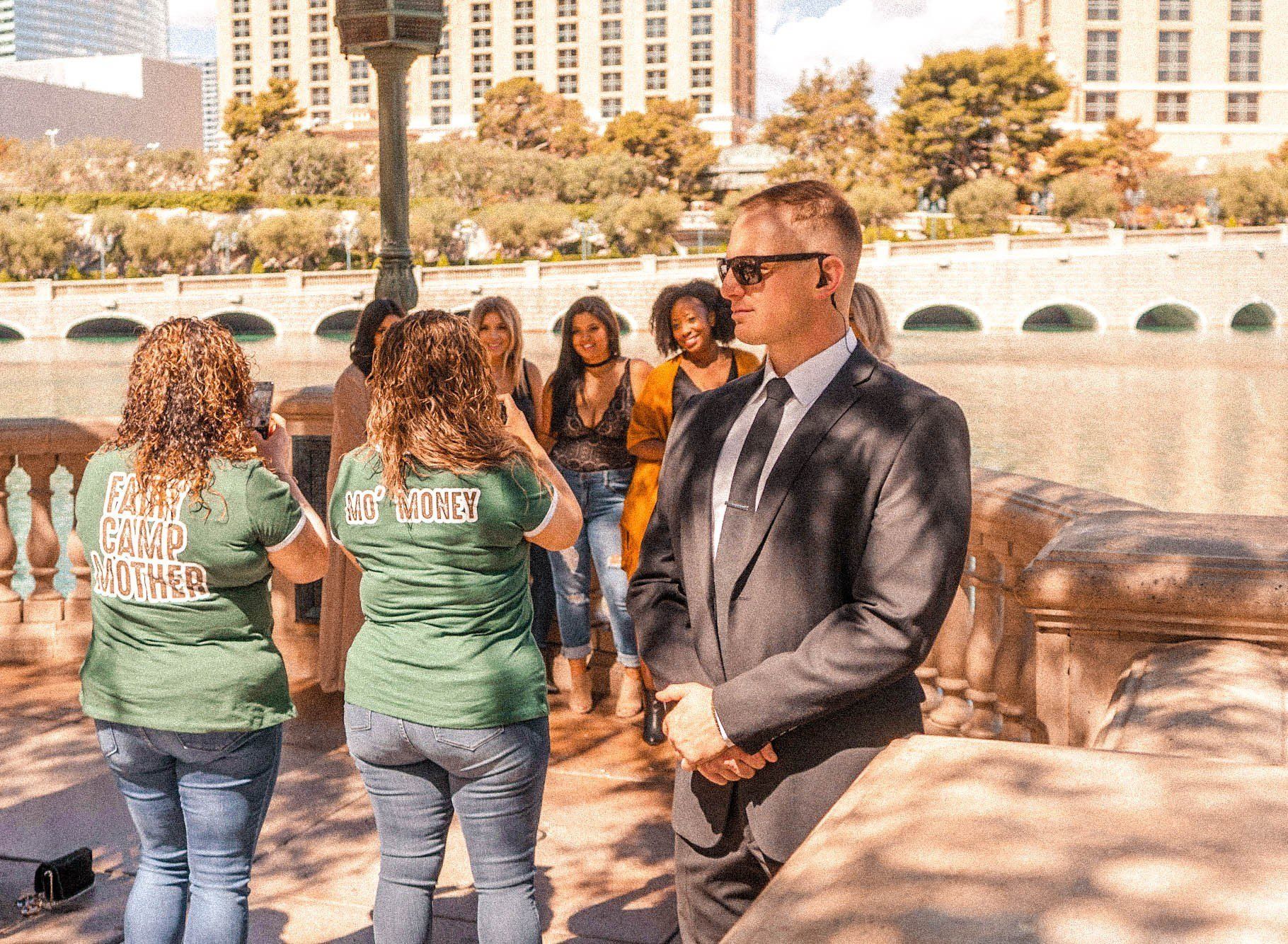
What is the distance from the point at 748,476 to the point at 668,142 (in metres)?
75.2

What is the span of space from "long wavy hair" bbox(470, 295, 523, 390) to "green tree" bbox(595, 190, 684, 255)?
6098 cm

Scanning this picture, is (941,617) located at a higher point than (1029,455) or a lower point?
higher

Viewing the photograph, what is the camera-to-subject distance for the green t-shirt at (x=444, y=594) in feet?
8.16

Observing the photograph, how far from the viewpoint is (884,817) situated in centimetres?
130

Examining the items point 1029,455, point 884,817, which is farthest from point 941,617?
point 1029,455

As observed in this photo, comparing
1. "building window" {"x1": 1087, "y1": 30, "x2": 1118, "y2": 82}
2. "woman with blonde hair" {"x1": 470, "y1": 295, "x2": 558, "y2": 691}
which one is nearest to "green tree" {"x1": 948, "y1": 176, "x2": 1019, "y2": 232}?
"building window" {"x1": 1087, "y1": 30, "x2": 1118, "y2": 82}

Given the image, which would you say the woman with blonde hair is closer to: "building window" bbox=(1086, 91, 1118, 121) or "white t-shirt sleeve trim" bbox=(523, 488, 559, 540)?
"white t-shirt sleeve trim" bbox=(523, 488, 559, 540)

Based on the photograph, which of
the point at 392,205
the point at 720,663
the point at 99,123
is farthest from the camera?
the point at 99,123

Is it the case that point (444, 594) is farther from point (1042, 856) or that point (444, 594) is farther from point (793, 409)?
point (1042, 856)

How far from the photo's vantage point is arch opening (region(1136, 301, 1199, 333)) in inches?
2203

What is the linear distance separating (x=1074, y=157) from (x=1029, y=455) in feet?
140

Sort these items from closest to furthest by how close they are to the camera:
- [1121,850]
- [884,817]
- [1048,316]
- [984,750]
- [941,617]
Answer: [1121,850]
[884,817]
[984,750]
[941,617]
[1048,316]

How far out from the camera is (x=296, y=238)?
63.4 metres

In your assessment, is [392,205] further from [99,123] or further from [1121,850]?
[99,123]
